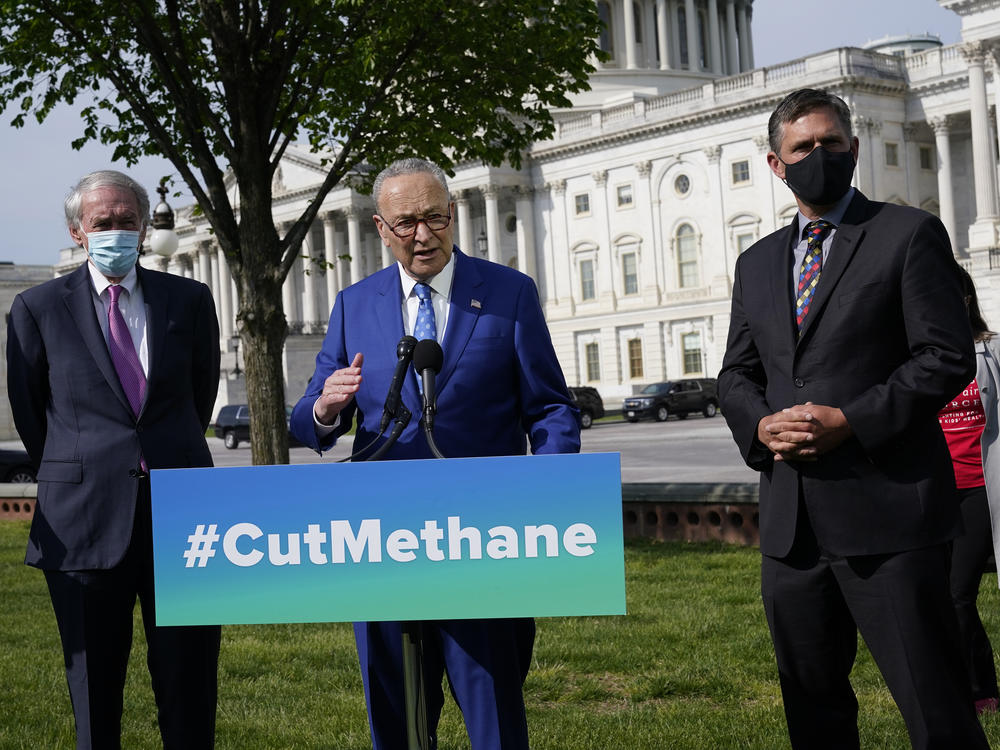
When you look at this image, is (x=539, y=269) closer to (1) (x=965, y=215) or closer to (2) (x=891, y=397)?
(1) (x=965, y=215)

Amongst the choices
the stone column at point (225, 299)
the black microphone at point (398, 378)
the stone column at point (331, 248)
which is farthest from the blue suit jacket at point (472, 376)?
the stone column at point (225, 299)

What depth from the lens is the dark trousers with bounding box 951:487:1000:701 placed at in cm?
587

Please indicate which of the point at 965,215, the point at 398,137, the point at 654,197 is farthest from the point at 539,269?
the point at 398,137

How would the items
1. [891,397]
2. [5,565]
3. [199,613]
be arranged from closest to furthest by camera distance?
[199,613], [891,397], [5,565]

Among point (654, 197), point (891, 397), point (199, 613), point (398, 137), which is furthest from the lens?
point (654, 197)

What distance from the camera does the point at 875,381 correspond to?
12.3ft

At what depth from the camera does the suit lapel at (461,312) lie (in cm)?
393

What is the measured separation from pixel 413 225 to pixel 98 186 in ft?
4.08

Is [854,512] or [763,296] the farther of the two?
[763,296]

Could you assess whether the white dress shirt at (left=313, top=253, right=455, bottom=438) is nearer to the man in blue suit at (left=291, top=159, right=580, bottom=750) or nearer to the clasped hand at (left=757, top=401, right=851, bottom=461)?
the man in blue suit at (left=291, top=159, right=580, bottom=750)

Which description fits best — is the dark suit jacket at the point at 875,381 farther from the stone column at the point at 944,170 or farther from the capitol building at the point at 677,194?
the stone column at the point at 944,170

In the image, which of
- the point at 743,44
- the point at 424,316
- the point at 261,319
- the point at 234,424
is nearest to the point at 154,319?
the point at 424,316

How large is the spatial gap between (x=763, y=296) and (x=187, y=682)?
2341mm

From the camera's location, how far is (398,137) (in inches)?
554
